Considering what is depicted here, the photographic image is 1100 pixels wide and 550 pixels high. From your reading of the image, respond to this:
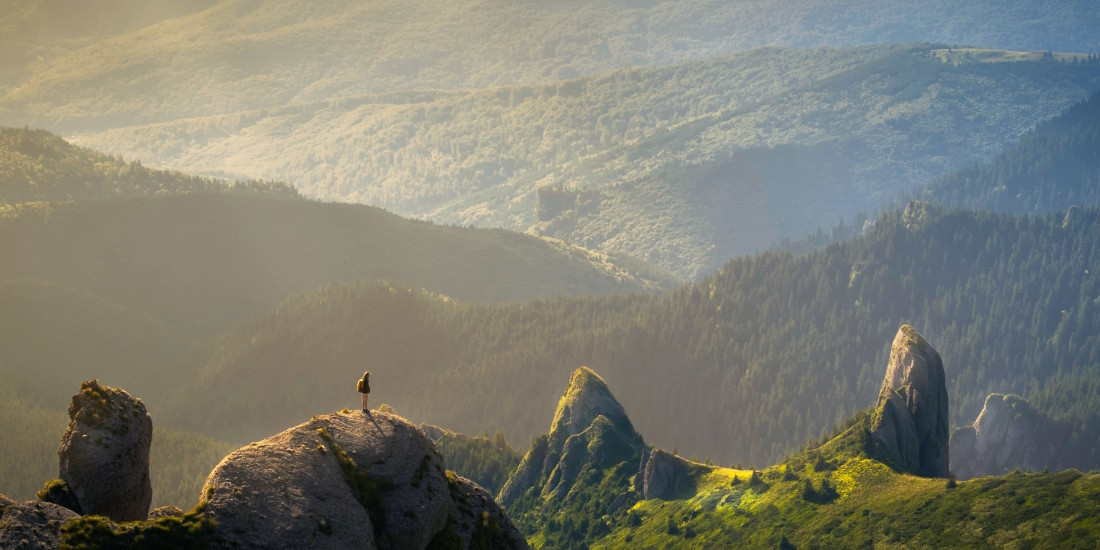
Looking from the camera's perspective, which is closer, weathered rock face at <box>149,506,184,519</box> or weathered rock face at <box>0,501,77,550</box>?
weathered rock face at <box>0,501,77,550</box>

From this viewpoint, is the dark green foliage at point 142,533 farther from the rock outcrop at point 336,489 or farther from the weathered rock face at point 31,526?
the rock outcrop at point 336,489

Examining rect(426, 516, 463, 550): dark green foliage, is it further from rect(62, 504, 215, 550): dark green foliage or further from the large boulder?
rect(62, 504, 215, 550): dark green foliage

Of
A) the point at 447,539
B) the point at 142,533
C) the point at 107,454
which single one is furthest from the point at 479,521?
the point at 142,533

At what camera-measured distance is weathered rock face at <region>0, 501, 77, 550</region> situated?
68250mm

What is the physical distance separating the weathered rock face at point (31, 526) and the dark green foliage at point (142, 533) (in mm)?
758

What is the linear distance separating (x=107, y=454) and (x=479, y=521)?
80.8 feet

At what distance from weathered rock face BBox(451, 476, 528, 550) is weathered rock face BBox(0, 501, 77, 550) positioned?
26.9 metres

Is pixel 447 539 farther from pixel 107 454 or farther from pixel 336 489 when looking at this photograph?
pixel 107 454

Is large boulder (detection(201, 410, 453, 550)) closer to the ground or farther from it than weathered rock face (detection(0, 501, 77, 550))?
closer to the ground

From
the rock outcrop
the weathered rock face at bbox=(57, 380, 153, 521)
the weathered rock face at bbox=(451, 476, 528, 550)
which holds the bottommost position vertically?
the weathered rock face at bbox=(451, 476, 528, 550)

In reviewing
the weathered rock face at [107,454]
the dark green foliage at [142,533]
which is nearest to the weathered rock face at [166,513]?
the weathered rock face at [107,454]

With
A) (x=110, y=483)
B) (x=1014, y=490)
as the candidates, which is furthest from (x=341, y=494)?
(x=1014, y=490)

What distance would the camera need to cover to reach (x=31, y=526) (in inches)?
2746

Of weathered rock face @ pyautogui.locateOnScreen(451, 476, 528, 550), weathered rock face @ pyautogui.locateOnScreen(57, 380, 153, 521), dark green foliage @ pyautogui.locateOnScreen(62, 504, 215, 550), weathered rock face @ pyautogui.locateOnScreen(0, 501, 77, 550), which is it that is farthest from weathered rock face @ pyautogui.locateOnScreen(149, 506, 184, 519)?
weathered rock face @ pyautogui.locateOnScreen(451, 476, 528, 550)
